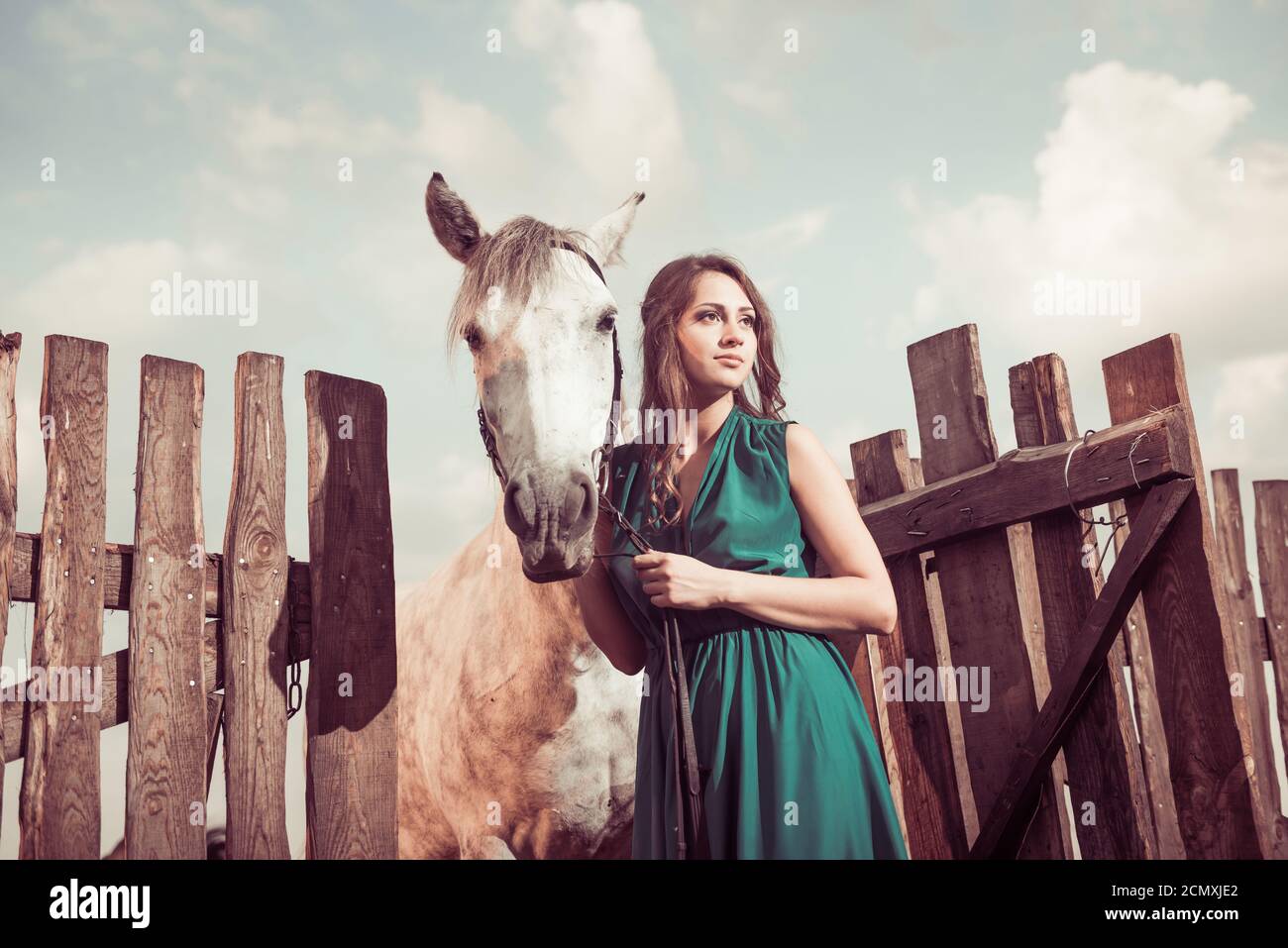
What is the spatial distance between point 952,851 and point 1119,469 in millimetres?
1448

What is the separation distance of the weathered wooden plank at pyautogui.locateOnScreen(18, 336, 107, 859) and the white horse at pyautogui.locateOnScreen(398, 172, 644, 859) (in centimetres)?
107

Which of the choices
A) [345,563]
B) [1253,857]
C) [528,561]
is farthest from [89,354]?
[1253,857]

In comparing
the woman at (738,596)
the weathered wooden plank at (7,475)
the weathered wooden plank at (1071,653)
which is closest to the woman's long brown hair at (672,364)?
the woman at (738,596)

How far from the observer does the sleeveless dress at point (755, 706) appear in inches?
79.7

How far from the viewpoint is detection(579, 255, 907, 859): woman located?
6.72 feet

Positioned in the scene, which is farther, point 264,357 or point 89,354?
point 264,357

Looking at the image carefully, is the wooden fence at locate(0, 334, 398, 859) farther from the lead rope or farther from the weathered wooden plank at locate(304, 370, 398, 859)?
the lead rope

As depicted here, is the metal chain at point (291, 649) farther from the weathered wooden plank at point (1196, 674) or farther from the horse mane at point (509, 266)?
the weathered wooden plank at point (1196, 674)

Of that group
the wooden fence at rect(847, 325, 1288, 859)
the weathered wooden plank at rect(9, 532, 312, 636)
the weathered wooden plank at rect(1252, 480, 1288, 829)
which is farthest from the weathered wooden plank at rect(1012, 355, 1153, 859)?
the weathered wooden plank at rect(1252, 480, 1288, 829)

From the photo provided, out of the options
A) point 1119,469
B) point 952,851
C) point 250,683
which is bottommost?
point 952,851

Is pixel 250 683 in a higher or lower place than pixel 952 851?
higher
